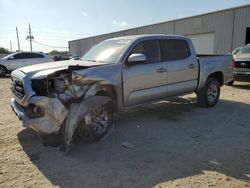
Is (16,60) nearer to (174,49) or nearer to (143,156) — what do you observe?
(174,49)

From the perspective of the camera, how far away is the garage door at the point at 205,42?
2467 cm

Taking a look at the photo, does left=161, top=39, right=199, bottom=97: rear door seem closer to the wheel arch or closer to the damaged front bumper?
the wheel arch

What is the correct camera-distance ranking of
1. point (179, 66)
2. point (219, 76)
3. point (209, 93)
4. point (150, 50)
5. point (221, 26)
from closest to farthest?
1. point (150, 50)
2. point (179, 66)
3. point (209, 93)
4. point (219, 76)
5. point (221, 26)

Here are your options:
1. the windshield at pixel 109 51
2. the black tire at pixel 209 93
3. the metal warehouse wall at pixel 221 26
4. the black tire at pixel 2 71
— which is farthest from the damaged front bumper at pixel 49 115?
the metal warehouse wall at pixel 221 26

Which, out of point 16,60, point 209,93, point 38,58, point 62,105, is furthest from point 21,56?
point 62,105

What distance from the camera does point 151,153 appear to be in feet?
15.2

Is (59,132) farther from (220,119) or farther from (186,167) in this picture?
(220,119)

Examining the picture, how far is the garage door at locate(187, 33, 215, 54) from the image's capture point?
24672mm

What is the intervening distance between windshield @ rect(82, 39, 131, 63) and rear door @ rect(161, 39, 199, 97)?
42.8 inches

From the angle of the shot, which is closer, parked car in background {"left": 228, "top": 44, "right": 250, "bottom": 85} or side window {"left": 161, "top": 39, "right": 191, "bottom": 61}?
side window {"left": 161, "top": 39, "right": 191, "bottom": 61}

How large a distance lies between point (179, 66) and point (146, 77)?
49.1 inches

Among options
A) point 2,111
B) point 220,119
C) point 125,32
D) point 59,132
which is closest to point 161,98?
point 220,119

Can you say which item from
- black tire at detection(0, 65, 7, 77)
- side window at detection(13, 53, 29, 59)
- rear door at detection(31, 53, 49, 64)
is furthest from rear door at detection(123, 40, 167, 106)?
black tire at detection(0, 65, 7, 77)

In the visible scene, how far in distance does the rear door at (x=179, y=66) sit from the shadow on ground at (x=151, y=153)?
2.70ft
